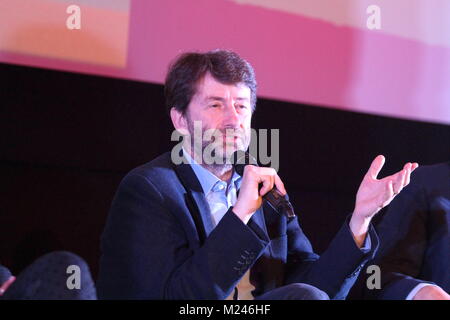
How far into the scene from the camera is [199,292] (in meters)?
1.49

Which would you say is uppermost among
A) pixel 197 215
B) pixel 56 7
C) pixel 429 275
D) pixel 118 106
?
pixel 56 7

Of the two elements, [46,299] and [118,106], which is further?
[118,106]

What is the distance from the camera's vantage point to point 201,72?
185 centimetres

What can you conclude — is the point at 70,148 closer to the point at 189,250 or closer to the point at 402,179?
the point at 189,250

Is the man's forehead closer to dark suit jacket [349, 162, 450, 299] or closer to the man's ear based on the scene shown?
the man's ear

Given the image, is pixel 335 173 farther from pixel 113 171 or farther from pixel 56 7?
pixel 56 7

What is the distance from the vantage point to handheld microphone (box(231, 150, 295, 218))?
1502 millimetres

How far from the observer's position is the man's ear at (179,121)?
1.91m

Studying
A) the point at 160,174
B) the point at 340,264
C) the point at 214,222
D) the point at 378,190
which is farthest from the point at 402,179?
the point at 160,174

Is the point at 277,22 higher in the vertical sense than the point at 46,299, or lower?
higher

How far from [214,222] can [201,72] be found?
45cm

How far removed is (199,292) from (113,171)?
2.54 ft
